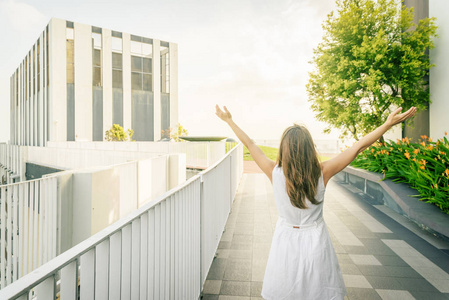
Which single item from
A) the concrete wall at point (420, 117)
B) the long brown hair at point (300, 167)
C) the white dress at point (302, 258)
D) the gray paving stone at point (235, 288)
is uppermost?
the concrete wall at point (420, 117)

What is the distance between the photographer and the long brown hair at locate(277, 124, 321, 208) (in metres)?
2.07

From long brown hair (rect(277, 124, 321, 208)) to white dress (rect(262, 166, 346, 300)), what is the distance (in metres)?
0.06

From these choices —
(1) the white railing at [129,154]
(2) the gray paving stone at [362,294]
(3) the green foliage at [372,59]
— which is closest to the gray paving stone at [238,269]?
(2) the gray paving stone at [362,294]

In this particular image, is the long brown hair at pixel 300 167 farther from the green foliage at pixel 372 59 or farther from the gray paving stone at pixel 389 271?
the green foliage at pixel 372 59

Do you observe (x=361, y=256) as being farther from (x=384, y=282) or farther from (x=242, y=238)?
(x=242, y=238)

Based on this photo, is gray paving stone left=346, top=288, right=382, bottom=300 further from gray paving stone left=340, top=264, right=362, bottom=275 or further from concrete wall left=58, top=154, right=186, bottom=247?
concrete wall left=58, top=154, right=186, bottom=247

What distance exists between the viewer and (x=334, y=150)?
131 feet

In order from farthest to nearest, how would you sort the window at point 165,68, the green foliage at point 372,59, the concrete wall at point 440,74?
1. the window at point 165,68
2. the concrete wall at point 440,74
3. the green foliage at point 372,59

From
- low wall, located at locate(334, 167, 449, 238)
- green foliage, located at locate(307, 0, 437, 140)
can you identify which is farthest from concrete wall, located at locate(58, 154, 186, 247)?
green foliage, located at locate(307, 0, 437, 140)

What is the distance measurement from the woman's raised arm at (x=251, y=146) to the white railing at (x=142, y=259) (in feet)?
2.25

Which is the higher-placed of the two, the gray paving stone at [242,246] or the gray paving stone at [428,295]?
the gray paving stone at [242,246]

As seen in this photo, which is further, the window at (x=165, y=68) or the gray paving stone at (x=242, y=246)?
the window at (x=165, y=68)

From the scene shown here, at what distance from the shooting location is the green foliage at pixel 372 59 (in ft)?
40.9

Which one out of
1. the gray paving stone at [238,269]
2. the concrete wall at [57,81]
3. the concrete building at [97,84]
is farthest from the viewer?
the concrete building at [97,84]
